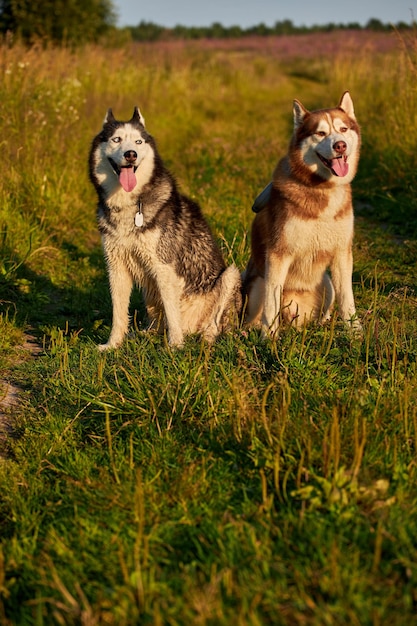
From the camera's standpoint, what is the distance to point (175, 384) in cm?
318

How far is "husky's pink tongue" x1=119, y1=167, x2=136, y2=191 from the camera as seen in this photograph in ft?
13.0

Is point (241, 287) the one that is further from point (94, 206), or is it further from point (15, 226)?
point (94, 206)

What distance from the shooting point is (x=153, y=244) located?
4102 millimetres

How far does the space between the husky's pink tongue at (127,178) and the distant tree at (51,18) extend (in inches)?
478

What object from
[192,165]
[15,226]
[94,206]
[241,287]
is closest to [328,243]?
[241,287]

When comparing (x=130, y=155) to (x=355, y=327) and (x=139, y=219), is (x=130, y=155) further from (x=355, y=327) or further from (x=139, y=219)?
(x=355, y=327)

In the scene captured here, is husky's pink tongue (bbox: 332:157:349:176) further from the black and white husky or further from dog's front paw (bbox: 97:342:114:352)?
dog's front paw (bbox: 97:342:114:352)

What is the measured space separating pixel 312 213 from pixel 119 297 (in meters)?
1.43

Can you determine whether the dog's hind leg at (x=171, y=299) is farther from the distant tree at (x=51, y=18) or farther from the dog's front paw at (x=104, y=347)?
the distant tree at (x=51, y=18)

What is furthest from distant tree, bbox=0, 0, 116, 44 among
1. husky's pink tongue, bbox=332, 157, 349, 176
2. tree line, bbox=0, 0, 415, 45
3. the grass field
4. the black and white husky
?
husky's pink tongue, bbox=332, 157, 349, 176

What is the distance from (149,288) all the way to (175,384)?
1327mm

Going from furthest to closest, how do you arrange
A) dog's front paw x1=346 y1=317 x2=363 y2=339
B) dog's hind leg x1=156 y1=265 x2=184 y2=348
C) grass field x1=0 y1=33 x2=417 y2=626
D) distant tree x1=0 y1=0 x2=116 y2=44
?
distant tree x1=0 y1=0 x2=116 y2=44 → dog's hind leg x1=156 y1=265 x2=184 y2=348 → dog's front paw x1=346 y1=317 x2=363 y2=339 → grass field x1=0 y1=33 x2=417 y2=626

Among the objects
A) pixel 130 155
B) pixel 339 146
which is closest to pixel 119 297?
pixel 130 155

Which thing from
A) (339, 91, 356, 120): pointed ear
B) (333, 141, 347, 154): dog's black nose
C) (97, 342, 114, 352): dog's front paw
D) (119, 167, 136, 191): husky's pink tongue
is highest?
(339, 91, 356, 120): pointed ear
